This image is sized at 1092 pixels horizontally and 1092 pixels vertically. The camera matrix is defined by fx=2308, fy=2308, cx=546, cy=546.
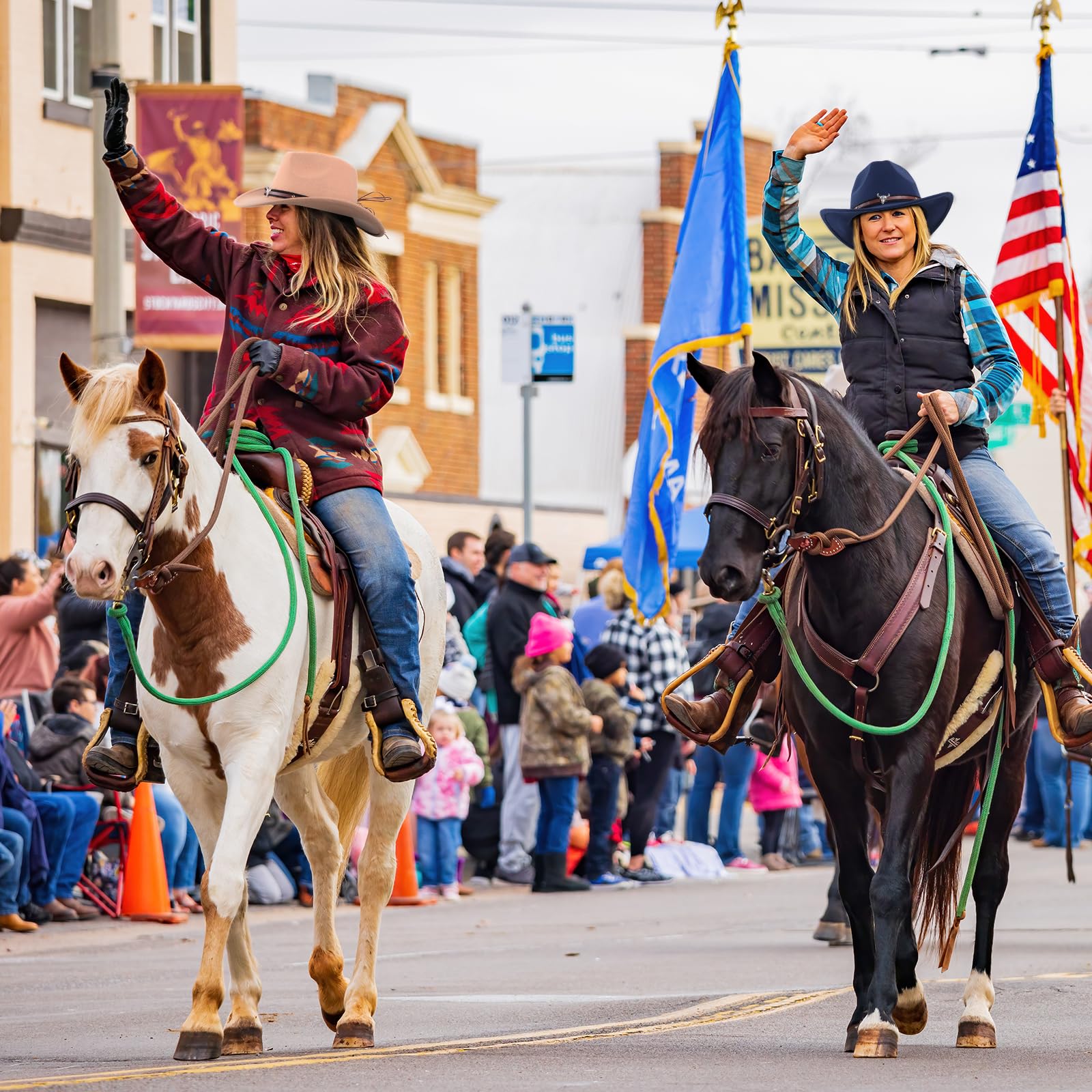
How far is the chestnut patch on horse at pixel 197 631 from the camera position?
7844 millimetres

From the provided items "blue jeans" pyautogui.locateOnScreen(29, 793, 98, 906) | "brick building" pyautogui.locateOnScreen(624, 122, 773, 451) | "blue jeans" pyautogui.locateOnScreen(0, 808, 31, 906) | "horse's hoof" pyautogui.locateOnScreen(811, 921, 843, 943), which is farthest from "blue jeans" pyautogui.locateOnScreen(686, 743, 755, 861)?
"brick building" pyautogui.locateOnScreen(624, 122, 773, 451)

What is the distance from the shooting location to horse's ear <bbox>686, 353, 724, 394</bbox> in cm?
833

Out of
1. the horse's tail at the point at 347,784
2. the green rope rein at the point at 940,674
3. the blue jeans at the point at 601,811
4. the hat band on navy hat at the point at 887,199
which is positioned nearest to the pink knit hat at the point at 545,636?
the blue jeans at the point at 601,811

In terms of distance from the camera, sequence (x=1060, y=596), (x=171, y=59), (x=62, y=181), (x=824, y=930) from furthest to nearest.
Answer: (x=171, y=59) → (x=62, y=181) → (x=824, y=930) → (x=1060, y=596)

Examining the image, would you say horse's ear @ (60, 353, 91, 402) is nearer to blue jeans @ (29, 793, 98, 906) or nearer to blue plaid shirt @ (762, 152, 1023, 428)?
blue plaid shirt @ (762, 152, 1023, 428)

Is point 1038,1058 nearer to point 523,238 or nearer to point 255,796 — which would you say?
point 255,796

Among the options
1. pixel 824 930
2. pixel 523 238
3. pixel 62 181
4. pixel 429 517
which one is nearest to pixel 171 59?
pixel 62 181

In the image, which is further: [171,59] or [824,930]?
[171,59]

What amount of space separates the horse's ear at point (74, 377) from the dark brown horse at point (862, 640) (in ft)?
7.00

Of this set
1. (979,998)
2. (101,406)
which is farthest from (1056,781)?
(101,406)

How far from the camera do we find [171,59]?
2694 centimetres

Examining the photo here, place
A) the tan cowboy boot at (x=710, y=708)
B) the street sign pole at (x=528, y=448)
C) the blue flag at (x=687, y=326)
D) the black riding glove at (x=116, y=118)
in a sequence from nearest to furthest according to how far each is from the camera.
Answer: the black riding glove at (x=116, y=118) < the tan cowboy boot at (x=710, y=708) < the blue flag at (x=687, y=326) < the street sign pole at (x=528, y=448)

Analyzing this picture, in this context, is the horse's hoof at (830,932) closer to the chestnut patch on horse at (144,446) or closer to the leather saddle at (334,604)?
the leather saddle at (334,604)

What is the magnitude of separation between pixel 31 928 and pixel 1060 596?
25.0 feet
